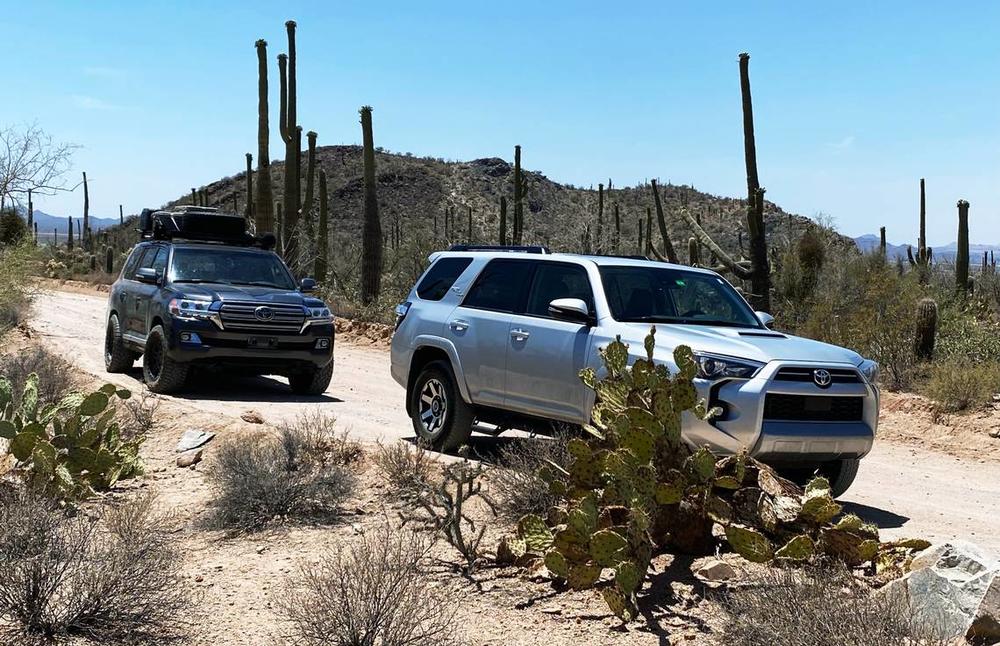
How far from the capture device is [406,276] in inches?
1163

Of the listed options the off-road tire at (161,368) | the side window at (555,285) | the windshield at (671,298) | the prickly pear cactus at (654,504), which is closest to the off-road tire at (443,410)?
the side window at (555,285)

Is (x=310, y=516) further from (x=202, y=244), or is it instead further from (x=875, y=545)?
(x=202, y=244)

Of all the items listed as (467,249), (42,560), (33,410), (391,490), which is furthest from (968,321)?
(42,560)

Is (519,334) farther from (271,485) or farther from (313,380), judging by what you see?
(313,380)

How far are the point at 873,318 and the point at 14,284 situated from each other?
1546cm

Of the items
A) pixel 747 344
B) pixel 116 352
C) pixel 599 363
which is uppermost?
pixel 747 344

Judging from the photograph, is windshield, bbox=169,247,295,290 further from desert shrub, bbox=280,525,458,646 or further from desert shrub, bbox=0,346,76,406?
desert shrub, bbox=280,525,458,646

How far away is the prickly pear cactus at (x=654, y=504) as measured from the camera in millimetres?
5594

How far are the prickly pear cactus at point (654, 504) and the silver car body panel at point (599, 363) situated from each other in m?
0.69

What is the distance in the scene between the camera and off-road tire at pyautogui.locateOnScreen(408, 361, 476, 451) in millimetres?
9594

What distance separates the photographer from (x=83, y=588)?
5.36 meters

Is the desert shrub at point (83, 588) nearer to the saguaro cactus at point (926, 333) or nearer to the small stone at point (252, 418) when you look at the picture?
the small stone at point (252, 418)

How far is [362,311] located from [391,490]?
16.7m

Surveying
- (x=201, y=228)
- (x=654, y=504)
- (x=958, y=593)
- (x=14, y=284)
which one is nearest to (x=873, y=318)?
(x=201, y=228)
